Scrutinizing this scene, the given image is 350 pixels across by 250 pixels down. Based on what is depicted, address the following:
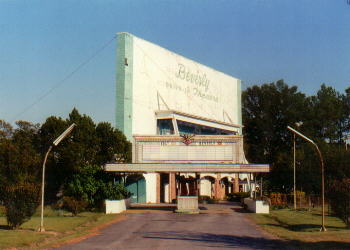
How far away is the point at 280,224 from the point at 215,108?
41.8 metres

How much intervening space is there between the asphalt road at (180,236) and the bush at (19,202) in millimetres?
3761

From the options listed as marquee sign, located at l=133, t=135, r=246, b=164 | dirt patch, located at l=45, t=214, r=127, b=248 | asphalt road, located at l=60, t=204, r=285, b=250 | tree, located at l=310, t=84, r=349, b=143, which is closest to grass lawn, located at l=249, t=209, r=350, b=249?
asphalt road, located at l=60, t=204, r=285, b=250

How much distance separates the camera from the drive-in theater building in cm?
3925

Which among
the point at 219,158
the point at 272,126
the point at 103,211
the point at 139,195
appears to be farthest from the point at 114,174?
the point at 272,126

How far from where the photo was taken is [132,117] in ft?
162

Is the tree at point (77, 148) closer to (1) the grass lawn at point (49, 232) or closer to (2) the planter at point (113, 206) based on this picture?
(2) the planter at point (113, 206)

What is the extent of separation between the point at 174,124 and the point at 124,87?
7652mm

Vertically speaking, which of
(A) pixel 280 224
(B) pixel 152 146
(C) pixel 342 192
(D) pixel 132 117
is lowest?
(A) pixel 280 224

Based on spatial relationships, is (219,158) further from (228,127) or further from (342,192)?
(228,127)

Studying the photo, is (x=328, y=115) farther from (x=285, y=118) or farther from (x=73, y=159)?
(x=73, y=159)

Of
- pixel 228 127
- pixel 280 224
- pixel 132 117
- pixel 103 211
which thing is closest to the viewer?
pixel 280 224

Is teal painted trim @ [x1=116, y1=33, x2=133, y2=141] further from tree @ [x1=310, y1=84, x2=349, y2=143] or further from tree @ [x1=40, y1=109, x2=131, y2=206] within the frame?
tree @ [x1=310, y1=84, x2=349, y2=143]

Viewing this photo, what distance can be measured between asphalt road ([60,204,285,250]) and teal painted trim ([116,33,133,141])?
1994 centimetres

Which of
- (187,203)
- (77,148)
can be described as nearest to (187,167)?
(187,203)
